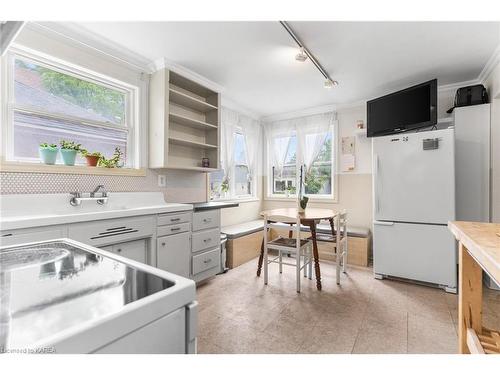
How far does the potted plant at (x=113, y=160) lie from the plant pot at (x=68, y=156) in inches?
10.2

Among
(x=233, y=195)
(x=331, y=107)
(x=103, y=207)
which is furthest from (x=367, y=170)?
(x=103, y=207)

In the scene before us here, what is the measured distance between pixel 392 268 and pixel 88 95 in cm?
383

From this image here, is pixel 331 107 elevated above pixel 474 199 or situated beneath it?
elevated above

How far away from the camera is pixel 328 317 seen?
7.16ft

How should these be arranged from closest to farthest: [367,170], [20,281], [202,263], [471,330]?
[20,281], [471,330], [202,263], [367,170]

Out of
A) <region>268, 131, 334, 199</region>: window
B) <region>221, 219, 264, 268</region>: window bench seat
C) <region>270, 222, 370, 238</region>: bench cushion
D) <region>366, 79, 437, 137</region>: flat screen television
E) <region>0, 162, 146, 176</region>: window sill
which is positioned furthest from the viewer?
<region>268, 131, 334, 199</region>: window

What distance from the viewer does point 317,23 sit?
2139 mm

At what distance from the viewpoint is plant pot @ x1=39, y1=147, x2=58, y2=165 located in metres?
2.10

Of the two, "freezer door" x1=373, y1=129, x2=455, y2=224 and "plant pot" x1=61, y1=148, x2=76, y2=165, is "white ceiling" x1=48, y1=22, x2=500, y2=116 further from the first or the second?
"plant pot" x1=61, y1=148, x2=76, y2=165

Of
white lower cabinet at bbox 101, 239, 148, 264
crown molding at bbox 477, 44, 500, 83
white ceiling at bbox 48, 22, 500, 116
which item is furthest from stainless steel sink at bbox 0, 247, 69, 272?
crown molding at bbox 477, 44, 500, 83

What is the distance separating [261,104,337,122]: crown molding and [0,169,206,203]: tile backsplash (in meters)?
2.09

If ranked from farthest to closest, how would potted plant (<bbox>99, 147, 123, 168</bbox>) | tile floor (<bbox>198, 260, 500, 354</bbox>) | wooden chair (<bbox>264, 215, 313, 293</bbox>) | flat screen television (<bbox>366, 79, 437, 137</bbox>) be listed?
flat screen television (<bbox>366, 79, 437, 137</bbox>) → wooden chair (<bbox>264, 215, 313, 293</bbox>) → potted plant (<bbox>99, 147, 123, 168</bbox>) → tile floor (<bbox>198, 260, 500, 354</bbox>)

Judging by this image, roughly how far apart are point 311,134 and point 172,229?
3105 millimetres
